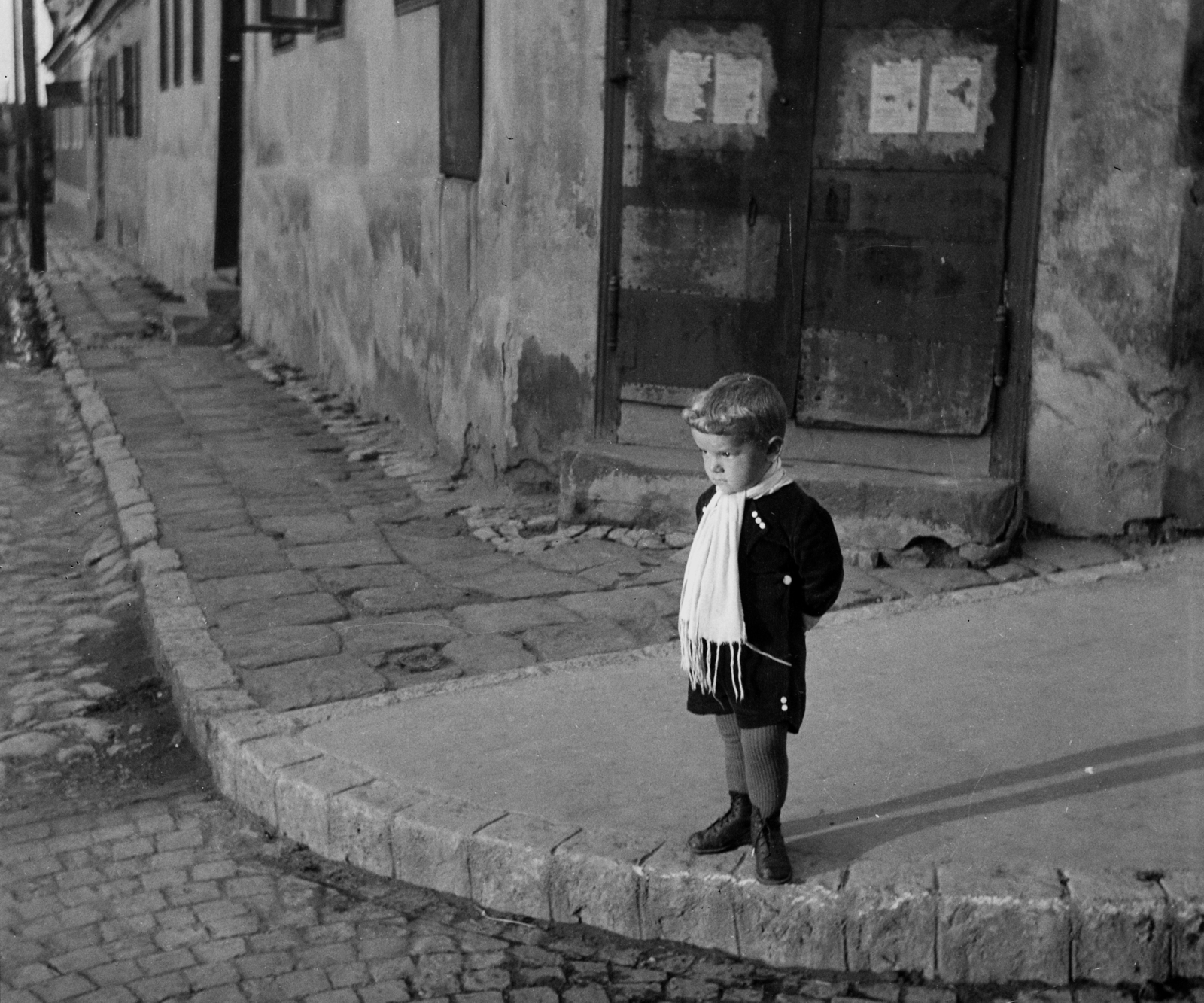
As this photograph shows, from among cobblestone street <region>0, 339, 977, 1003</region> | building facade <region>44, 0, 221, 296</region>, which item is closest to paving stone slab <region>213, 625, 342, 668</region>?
cobblestone street <region>0, 339, 977, 1003</region>

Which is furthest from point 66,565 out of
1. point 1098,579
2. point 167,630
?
point 1098,579

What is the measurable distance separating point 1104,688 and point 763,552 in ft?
5.99

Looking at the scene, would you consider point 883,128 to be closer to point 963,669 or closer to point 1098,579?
point 1098,579

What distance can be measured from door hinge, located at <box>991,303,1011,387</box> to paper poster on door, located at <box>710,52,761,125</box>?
1246 mm

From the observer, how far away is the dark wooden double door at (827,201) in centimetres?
679

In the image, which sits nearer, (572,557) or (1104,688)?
(1104,688)

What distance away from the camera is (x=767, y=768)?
12.9 feet

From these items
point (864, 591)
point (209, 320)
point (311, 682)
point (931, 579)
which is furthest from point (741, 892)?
point (209, 320)

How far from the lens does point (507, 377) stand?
7.90m

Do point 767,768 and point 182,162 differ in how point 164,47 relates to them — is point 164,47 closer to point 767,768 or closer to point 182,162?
point 182,162

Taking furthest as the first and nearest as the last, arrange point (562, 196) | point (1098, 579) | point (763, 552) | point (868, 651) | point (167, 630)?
point (562, 196) < point (1098, 579) < point (167, 630) < point (868, 651) < point (763, 552)

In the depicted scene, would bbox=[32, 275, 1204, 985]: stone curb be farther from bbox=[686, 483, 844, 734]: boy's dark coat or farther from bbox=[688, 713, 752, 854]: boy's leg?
bbox=[686, 483, 844, 734]: boy's dark coat

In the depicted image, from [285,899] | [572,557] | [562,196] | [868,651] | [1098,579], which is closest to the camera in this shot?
[285,899]

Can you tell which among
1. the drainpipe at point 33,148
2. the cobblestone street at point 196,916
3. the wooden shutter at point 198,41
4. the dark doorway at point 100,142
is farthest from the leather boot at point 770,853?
the dark doorway at point 100,142
